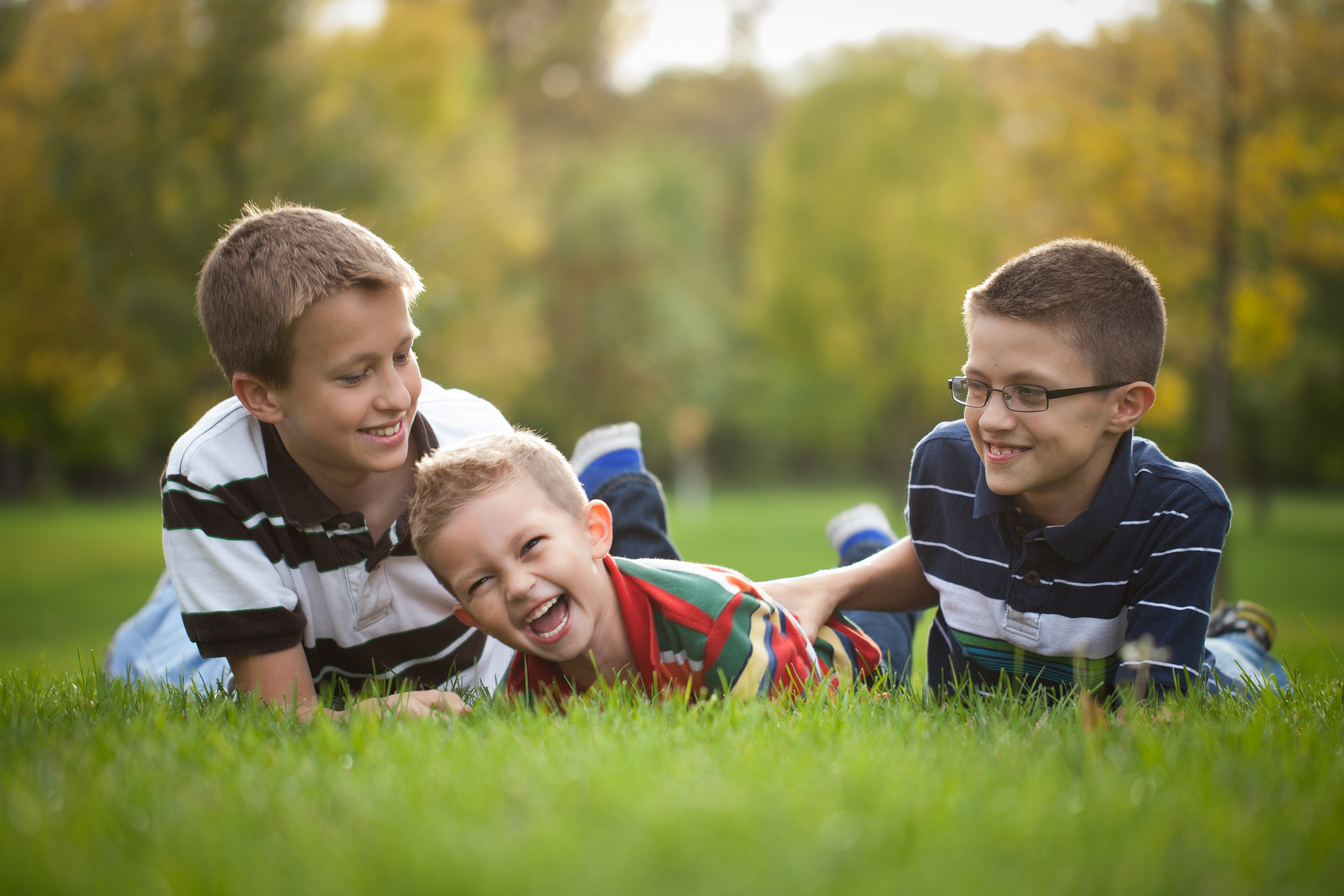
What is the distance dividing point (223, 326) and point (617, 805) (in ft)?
6.87

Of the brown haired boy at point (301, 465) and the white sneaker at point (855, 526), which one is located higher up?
the brown haired boy at point (301, 465)

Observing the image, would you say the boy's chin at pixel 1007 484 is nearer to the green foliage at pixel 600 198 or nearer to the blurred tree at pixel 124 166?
the green foliage at pixel 600 198

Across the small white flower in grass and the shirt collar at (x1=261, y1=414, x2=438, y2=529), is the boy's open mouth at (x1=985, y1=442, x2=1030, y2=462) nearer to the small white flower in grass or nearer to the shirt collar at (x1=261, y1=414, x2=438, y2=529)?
the small white flower in grass

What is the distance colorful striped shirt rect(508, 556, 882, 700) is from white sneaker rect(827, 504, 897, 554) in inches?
50.6

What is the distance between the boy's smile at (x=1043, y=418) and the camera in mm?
2844

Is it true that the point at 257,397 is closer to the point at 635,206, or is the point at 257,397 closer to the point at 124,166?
the point at 124,166

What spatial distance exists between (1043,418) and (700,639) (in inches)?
47.0

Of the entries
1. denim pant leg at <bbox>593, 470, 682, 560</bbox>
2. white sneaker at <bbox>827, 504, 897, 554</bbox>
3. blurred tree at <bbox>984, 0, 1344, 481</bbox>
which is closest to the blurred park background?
blurred tree at <bbox>984, 0, 1344, 481</bbox>

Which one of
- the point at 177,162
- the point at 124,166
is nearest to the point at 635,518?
the point at 177,162

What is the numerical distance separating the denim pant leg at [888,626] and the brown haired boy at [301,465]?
70.6 inches

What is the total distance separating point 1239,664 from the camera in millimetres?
3096

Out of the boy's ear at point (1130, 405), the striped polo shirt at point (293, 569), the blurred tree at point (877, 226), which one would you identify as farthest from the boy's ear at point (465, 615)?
the blurred tree at point (877, 226)

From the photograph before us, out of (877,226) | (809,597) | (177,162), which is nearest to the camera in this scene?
(809,597)

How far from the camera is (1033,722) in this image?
2559 millimetres
